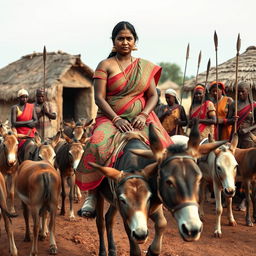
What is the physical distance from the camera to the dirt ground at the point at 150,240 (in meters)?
6.75

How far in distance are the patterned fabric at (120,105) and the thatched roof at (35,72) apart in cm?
1401

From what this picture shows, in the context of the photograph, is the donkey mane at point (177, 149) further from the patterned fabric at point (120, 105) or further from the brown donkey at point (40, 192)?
the brown donkey at point (40, 192)

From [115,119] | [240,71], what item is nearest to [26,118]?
[115,119]

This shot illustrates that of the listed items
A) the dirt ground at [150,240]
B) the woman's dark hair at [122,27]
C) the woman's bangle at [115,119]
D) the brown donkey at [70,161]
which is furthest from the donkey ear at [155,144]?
the brown donkey at [70,161]

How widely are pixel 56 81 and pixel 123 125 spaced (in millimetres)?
14691

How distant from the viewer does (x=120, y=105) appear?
5.09m

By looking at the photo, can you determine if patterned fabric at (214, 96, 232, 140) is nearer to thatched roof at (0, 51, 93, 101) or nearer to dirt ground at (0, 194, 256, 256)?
dirt ground at (0, 194, 256, 256)

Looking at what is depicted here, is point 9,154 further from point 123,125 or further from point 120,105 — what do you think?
point 123,125

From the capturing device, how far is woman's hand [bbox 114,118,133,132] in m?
4.82

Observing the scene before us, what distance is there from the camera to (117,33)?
5016mm

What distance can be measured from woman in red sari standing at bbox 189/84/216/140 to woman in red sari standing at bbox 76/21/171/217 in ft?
16.9

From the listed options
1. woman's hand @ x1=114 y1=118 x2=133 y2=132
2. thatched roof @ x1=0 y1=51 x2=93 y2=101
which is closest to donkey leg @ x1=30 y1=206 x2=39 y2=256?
woman's hand @ x1=114 y1=118 x2=133 y2=132

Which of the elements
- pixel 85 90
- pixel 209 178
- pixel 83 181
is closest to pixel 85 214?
pixel 83 181

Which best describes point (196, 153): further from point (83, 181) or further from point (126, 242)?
point (126, 242)
